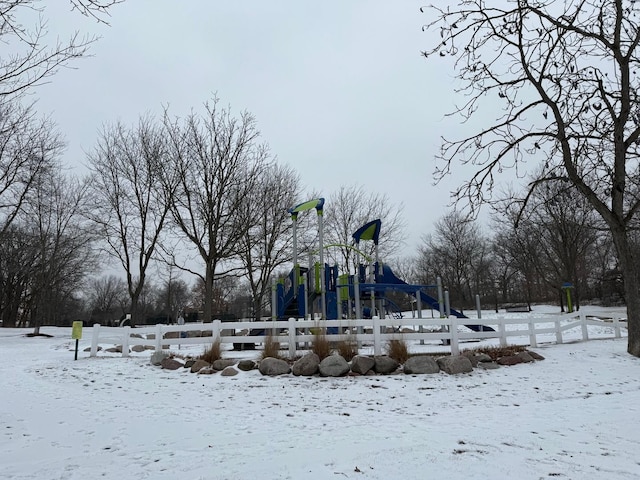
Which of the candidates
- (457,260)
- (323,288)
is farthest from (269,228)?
(457,260)

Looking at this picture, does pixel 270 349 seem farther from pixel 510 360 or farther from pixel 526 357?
pixel 526 357

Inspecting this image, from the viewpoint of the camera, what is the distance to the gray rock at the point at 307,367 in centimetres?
959

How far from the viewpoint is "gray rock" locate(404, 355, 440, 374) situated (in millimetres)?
9641

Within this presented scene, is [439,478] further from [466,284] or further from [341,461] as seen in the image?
[466,284]

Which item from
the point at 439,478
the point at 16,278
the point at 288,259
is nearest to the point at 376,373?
the point at 439,478

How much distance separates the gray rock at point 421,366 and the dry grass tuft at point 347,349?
4.84ft

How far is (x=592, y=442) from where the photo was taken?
16.6ft

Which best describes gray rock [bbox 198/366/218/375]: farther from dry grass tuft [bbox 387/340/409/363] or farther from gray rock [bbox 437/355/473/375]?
gray rock [bbox 437/355/473/375]

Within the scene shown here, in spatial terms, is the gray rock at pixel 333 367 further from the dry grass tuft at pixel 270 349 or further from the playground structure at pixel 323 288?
the playground structure at pixel 323 288

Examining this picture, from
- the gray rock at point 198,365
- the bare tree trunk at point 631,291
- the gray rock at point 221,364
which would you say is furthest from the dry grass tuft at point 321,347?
the bare tree trunk at point 631,291

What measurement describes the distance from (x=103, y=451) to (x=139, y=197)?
21444 mm

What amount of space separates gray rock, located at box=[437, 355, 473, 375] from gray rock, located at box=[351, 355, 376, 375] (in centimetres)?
157

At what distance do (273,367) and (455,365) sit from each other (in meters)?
4.06

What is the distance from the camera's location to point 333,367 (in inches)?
376
